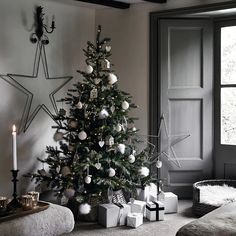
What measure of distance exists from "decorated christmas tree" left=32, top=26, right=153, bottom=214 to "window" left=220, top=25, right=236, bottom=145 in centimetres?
131

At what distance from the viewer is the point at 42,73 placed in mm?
4652

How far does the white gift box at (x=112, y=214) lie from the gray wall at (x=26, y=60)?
1038mm

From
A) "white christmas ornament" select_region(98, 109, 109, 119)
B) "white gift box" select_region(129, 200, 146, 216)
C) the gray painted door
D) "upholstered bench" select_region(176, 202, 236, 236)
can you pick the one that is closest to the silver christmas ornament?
"white christmas ornament" select_region(98, 109, 109, 119)

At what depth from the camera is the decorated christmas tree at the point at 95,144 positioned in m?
3.96

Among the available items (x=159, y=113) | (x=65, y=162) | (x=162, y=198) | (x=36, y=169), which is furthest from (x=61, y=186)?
(x=159, y=113)

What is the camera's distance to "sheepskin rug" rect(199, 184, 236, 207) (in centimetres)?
426

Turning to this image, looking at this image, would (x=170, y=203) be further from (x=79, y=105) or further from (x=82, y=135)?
(x=79, y=105)

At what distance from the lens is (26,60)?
449cm

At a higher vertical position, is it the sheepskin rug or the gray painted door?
the gray painted door

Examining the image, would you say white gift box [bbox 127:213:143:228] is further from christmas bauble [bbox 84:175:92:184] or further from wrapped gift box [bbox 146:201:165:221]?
christmas bauble [bbox 84:175:92:184]

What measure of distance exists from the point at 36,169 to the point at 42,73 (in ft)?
→ 3.45

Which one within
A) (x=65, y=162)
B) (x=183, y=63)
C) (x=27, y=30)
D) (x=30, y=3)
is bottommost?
(x=65, y=162)

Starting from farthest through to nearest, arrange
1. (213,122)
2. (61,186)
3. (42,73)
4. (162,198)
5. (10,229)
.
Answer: (213,122)
(42,73)
(162,198)
(61,186)
(10,229)

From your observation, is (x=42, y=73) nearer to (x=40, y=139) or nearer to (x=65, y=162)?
(x=40, y=139)
